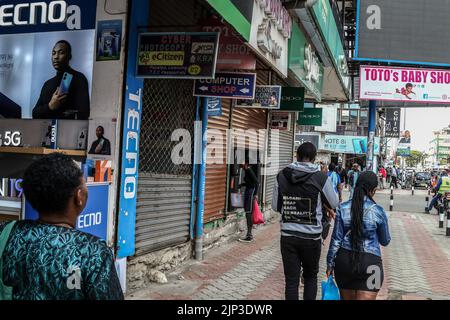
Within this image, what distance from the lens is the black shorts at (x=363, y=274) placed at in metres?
3.95

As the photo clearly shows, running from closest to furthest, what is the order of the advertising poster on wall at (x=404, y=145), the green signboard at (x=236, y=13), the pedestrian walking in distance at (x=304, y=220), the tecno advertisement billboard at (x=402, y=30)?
the pedestrian walking in distance at (x=304, y=220), the green signboard at (x=236, y=13), the tecno advertisement billboard at (x=402, y=30), the advertising poster on wall at (x=404, y=145)

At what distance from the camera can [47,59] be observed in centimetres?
538

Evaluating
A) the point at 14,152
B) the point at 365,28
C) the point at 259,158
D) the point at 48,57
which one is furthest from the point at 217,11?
the point at 365,28

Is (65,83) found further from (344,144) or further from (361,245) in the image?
Result: (344,144)

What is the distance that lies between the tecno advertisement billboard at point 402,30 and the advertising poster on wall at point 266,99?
7.44m

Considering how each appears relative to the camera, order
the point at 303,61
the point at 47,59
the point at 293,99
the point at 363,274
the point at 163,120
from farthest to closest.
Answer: the point at 293,99
the point at 303,61
the point at 163,120
the point at 47,59
the point at 363,274

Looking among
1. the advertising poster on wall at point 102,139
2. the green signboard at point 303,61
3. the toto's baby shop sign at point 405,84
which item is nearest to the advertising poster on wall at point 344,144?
the toto's baby shop sign at point 405,84

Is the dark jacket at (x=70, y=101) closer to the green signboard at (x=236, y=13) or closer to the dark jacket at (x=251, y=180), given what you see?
the green signboard at (x=236, y=13)

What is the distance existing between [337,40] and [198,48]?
9.37 m

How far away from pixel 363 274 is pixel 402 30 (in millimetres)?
13431

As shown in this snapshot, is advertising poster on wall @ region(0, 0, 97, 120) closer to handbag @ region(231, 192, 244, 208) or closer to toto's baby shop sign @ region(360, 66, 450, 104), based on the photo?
handbag @ region(231, 192, 244, 208)

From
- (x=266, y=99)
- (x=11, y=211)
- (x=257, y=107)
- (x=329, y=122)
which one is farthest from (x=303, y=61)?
(x=329, y=122)

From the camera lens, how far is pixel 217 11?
4.60 m

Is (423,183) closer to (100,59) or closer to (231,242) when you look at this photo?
(231,242)
